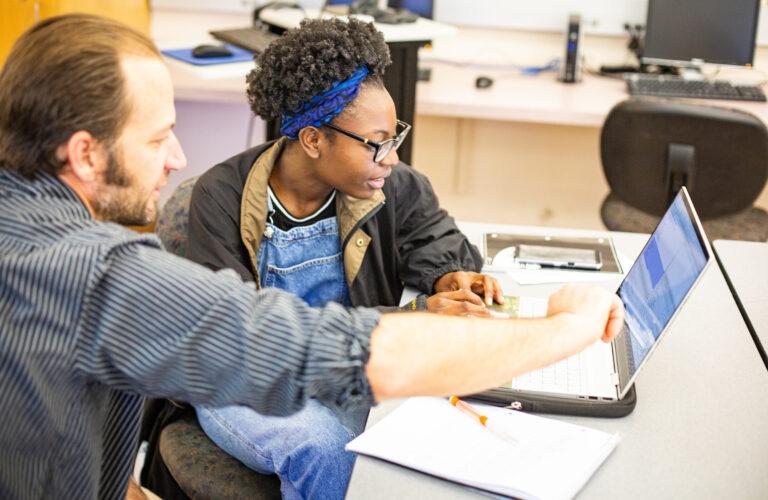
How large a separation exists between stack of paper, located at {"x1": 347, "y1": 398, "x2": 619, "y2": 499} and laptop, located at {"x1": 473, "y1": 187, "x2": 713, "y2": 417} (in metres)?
0.04

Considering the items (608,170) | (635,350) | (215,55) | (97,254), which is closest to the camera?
(97,254)

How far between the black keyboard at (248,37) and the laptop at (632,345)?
6.04 feet

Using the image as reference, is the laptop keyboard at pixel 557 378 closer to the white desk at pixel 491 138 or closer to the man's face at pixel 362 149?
the man's face at pixel 362 149

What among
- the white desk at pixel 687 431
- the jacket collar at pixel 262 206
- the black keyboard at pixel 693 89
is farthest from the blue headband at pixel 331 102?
the black keyboard at pixel 693 89

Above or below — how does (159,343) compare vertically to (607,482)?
above

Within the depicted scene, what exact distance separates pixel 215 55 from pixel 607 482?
221cm

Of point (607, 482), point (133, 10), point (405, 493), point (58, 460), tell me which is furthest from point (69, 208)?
point (133, 10)

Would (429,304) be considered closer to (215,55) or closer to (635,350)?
(635,350)

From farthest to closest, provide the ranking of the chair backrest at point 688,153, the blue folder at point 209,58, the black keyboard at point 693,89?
the black keyboard at point 693,89, the blue folder at point 209,58, the chair backrest at point 688,153

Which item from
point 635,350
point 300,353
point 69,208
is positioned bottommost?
point 635,350

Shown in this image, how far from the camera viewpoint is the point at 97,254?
987 millimetres

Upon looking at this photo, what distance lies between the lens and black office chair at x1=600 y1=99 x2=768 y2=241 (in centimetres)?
269

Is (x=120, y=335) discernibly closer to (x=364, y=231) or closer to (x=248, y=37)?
(x=364, y=231)

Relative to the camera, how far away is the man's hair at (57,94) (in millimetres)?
1045
